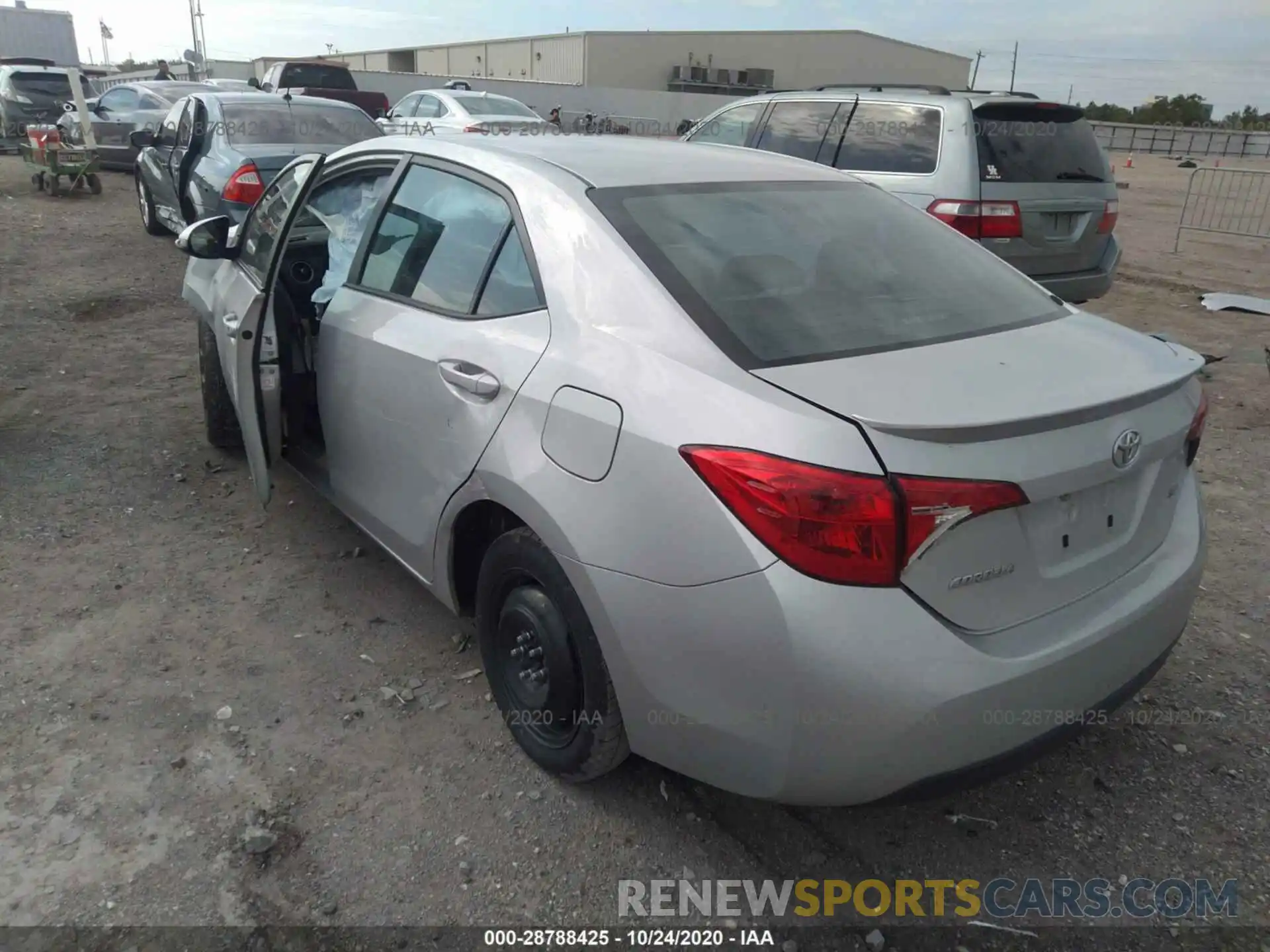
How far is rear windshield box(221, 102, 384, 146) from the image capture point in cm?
881

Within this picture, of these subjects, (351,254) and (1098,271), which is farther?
(1098,271)

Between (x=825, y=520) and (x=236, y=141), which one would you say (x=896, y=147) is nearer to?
(x=825, y=520)

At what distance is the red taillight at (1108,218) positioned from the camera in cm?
654

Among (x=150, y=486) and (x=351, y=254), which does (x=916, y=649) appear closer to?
(x=351, y=254)

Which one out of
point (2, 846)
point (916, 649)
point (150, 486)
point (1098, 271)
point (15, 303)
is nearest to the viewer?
point (916, 649)

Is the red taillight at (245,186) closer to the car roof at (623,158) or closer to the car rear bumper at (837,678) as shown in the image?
the car roof at (623,158)

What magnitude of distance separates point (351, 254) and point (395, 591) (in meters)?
1.35

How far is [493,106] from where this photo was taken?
16.2m

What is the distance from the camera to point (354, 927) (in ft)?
7.13

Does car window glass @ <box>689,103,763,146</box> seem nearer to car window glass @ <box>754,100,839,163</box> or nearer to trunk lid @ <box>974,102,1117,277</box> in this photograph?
car window glass @ <box>754,100,839,163</box>

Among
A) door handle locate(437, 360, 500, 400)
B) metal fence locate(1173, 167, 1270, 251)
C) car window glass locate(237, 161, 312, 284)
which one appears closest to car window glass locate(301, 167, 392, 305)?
car window glass locate(237, 161, 312, 284)

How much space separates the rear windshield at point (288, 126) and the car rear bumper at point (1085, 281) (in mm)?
6388

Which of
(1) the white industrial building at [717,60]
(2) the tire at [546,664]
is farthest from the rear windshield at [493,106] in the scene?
(1) the white industrial building at [717,60]

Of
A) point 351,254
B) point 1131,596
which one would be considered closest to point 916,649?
point 1131,596
